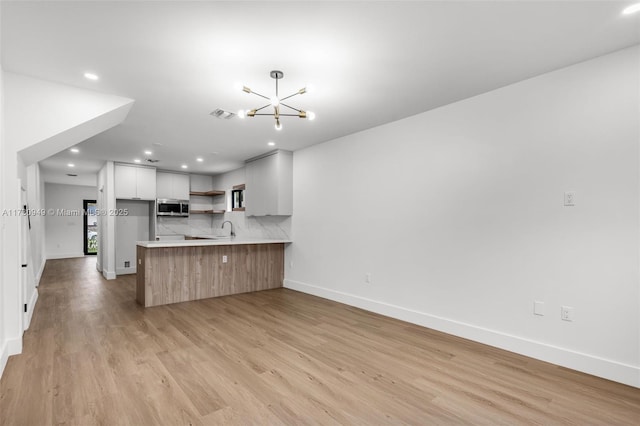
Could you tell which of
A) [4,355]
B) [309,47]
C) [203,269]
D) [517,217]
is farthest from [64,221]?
[517,217]

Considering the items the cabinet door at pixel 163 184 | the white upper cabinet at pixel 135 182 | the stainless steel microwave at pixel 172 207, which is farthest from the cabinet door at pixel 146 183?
the cabinet door at pixel 163 184

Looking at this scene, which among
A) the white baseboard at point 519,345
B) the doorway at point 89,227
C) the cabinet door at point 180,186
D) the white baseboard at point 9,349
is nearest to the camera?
the white baseboard at point 519,345

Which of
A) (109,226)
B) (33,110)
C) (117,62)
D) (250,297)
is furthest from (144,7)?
(109,226)

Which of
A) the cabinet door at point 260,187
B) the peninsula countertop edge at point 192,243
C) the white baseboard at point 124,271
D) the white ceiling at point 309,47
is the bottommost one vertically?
the white baseboard at point 124,271

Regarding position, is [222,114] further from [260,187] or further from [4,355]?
[4,355]

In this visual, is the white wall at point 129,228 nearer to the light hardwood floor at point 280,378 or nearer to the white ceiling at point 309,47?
the light hardwood floor at point 280,378

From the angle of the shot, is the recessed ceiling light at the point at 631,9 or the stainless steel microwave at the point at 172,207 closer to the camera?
the recessed ceiling light at the point at 631,9

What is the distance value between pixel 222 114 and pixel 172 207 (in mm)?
4731

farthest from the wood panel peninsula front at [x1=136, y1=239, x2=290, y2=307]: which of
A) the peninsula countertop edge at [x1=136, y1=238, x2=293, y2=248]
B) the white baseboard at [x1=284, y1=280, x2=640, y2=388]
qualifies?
the white baseboard at [x1=284, y1=280, x2=640, y2=388]

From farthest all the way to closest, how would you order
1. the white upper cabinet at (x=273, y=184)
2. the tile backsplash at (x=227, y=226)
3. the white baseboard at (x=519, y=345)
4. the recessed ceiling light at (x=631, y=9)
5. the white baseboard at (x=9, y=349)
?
the tile backsplash at (x=227, y=226), the white upper cabinet at (x=273, y=184), the white baseboard at (x=9, y=349), the white baseboard at (x=519, y=345), the recessed ceiling light at (x=631, y=9)

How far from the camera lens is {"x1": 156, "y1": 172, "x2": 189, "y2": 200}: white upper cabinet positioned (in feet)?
25.2

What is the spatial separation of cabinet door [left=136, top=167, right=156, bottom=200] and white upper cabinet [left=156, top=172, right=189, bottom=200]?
1.42 feet

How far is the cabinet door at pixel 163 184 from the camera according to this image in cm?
765

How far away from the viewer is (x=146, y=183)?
7129 millimetres
